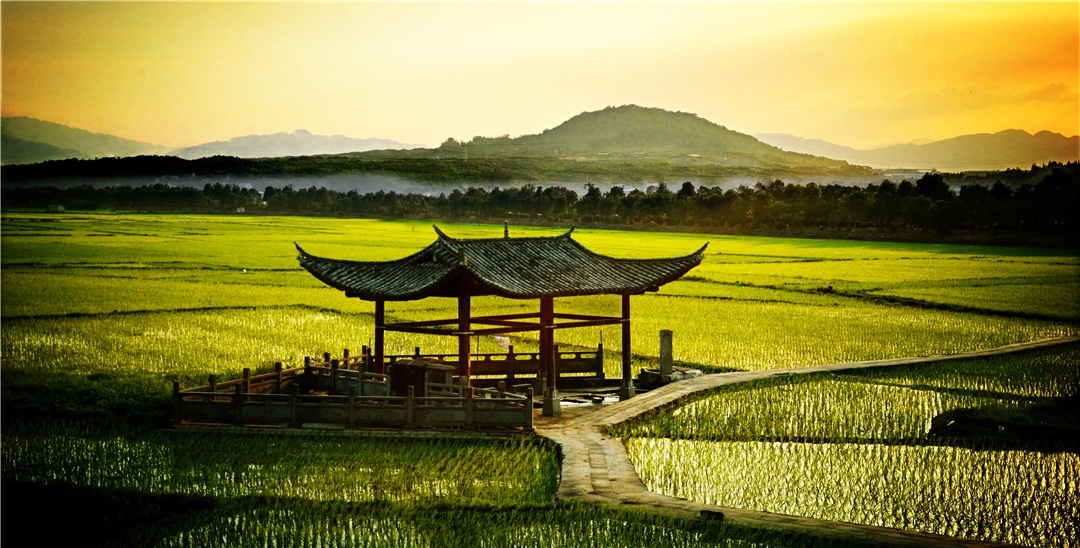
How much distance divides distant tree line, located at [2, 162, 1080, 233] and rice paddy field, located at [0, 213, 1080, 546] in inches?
1038

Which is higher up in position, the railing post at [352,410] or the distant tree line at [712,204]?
the distant tree line at [712,204]

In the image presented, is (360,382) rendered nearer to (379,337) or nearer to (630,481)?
(379,337)

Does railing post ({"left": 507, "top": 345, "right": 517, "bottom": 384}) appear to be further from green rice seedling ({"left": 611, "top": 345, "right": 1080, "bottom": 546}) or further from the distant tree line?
→ the distant tree line

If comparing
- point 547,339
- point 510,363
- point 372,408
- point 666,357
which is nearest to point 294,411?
point 372,408

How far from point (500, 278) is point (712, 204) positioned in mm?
66392

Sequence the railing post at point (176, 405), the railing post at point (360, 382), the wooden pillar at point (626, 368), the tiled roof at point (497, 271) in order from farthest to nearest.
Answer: the wooden pillar at point (626, 368) → the railing post at point (360, 382) → the tiled roof at point (497, 271) → the railing post at point (176, 405)

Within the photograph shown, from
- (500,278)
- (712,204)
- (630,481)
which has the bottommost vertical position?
(630,481)

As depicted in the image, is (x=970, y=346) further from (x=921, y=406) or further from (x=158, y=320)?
(x=158, y=320)

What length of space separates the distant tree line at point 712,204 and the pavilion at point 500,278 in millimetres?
50698

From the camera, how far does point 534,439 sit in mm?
15031

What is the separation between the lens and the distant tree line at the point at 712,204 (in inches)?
2549

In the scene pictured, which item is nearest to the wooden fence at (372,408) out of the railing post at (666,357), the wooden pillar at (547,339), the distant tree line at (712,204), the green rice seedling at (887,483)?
the green rice seedling at (887,483)

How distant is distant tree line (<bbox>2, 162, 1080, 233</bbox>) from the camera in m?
64.8

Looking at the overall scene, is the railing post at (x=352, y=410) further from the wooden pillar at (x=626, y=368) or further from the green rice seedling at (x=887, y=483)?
the wooden pillar at (x=626, y=368)
